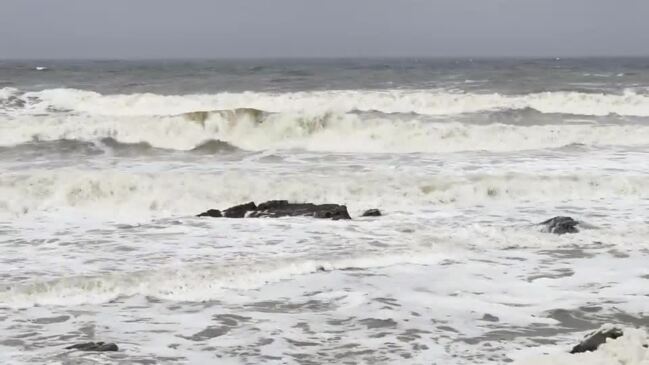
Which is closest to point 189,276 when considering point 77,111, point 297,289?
point 297,289

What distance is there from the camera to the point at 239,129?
24703 mm

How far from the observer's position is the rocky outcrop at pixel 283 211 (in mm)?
11836

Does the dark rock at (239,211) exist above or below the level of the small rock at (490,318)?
above

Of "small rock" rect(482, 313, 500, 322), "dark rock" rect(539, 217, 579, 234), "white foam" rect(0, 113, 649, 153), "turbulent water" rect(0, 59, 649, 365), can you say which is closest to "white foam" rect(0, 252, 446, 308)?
"turbulent water" rect(0, 59, 649, 365)

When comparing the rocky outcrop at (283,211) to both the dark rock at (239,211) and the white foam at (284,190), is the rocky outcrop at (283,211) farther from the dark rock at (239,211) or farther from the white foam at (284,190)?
the white foam at (284,190)

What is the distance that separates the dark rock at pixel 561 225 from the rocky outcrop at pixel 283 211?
2.82 meters

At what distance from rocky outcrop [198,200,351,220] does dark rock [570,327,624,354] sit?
598 cm

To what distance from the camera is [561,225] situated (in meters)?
10.7

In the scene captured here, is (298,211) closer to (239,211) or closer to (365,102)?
(239,211)

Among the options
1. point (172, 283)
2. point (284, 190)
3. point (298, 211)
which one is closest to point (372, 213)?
point (298, 211)

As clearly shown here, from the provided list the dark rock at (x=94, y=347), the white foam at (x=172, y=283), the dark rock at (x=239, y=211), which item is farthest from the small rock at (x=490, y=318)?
the dark rock at (x=239, y=211)

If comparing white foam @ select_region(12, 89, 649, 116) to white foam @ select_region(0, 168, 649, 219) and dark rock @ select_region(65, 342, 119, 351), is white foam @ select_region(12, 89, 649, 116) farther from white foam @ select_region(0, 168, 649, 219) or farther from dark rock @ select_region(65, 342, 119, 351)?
dark rock @ select_region(65, 342, 119, 351)

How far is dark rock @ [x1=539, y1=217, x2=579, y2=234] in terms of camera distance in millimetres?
10641

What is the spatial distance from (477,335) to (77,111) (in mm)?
27230
